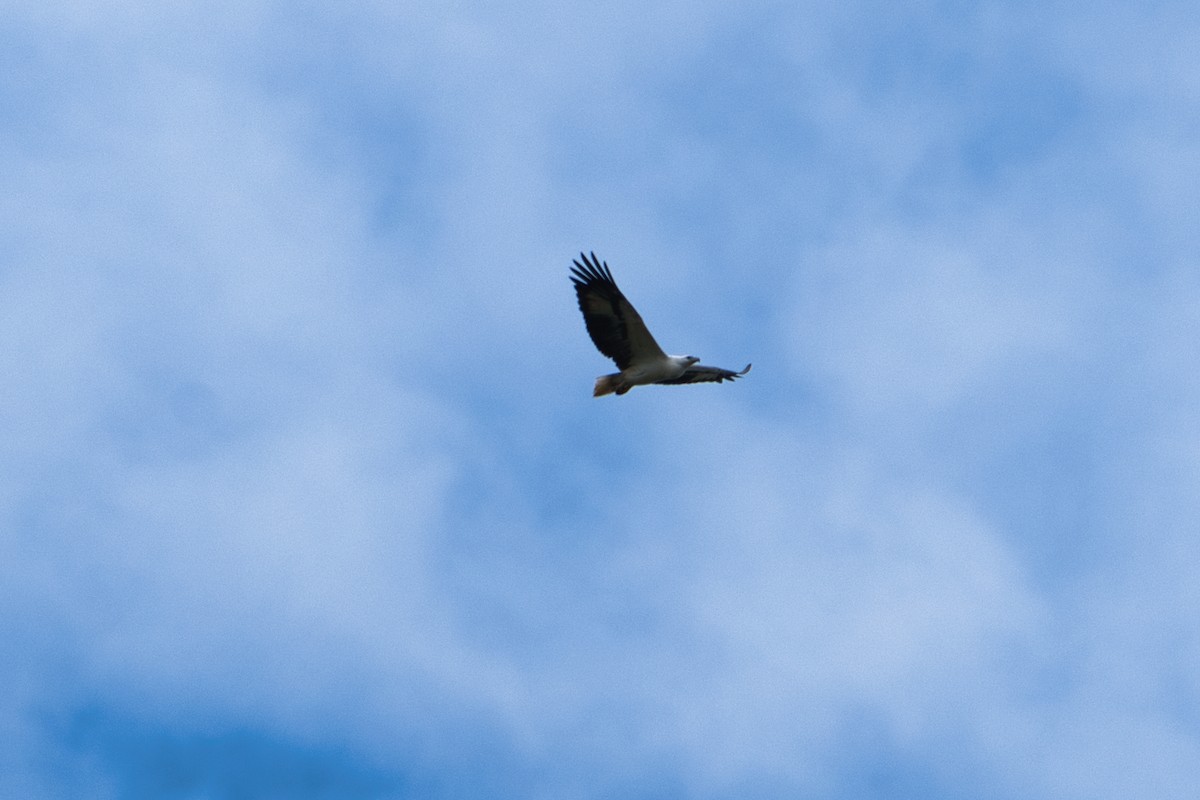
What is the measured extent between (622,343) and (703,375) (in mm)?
3280

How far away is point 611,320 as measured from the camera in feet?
222

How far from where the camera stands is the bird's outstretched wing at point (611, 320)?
220 ft

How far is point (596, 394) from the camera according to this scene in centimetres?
6900

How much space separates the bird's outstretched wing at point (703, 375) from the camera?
230 ft

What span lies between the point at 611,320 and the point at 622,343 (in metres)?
0.87

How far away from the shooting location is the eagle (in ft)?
221

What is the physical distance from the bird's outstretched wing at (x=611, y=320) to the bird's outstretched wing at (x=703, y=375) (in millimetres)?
1329

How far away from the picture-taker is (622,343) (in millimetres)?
68312

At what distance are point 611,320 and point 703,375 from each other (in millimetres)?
4027

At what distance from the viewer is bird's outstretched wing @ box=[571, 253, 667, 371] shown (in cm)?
6712

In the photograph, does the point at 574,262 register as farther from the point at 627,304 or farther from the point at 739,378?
the point at 739,378

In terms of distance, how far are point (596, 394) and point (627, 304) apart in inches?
125

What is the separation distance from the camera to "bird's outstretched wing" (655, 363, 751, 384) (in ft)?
230

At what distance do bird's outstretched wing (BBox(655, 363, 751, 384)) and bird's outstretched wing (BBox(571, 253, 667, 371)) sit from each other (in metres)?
1.33
